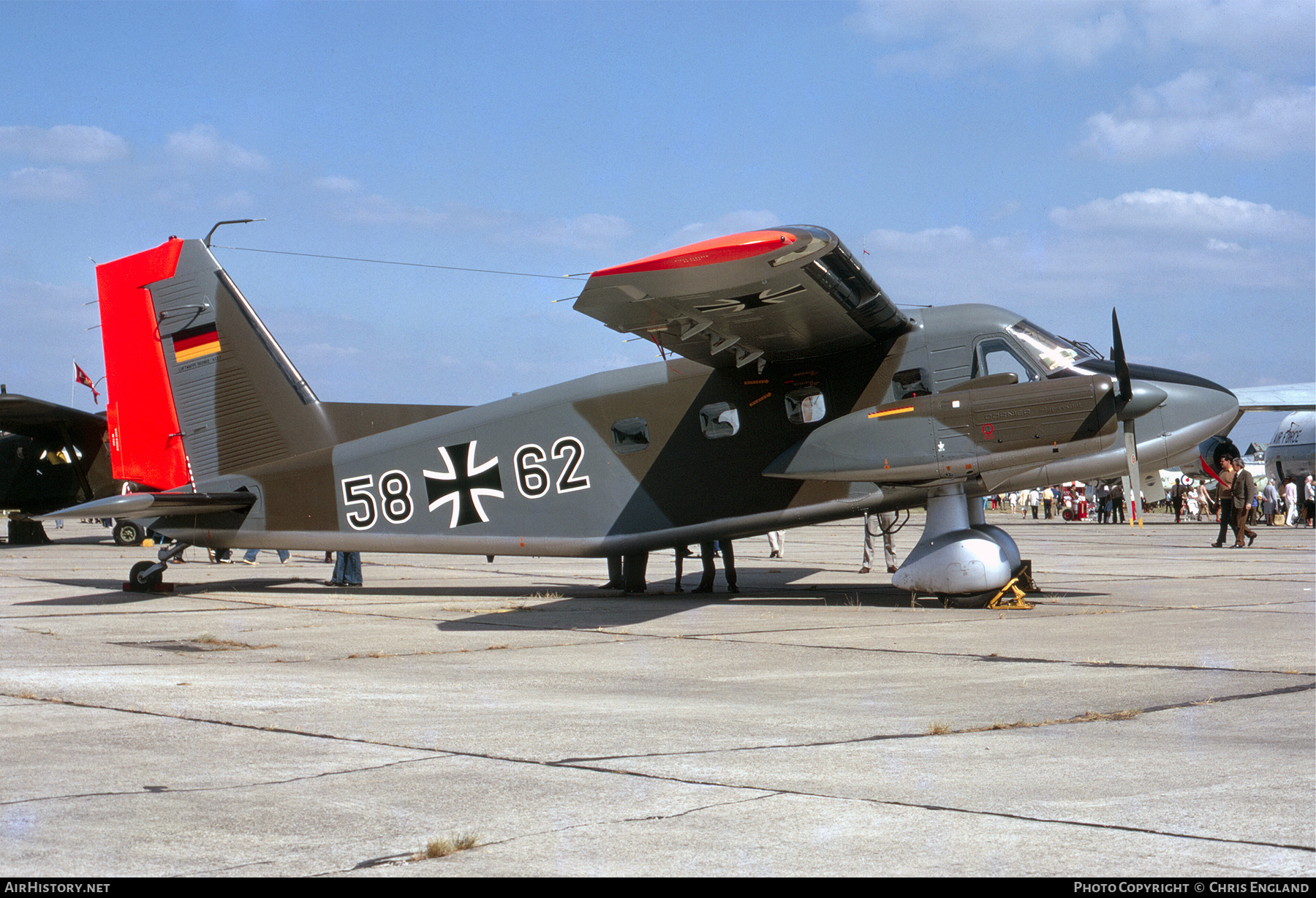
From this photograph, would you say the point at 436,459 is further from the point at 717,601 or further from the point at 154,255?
the point at 154,255

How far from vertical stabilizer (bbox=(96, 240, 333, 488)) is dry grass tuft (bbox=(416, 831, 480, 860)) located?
1285cm

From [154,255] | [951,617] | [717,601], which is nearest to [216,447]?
[154,255]

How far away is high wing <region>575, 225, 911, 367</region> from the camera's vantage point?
10148 millimetres

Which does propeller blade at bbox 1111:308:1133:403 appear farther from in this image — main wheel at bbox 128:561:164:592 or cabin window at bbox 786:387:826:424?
main wheel at bbox 128:561:164:592

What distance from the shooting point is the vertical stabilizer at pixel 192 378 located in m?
16.2

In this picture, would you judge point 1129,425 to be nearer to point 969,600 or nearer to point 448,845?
point 969,600

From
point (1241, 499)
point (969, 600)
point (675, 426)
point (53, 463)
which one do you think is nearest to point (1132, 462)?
point (969, 600)

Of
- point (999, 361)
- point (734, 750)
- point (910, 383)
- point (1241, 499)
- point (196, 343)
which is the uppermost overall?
point (196, 343)

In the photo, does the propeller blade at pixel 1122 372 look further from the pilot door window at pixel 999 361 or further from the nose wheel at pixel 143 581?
the nose wheel at pixel 143 581

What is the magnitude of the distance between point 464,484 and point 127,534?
21.5 m

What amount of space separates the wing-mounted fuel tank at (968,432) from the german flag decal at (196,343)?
8910 mm

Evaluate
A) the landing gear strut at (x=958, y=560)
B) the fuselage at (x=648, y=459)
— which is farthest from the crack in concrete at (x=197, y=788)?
the landing gear strut at (x=958, y=560)

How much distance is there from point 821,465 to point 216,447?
29.5ft

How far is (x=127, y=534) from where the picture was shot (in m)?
32.3
